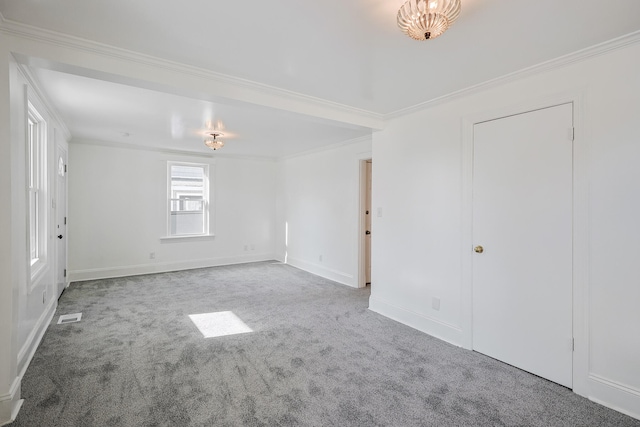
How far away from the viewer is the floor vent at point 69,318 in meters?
3.58

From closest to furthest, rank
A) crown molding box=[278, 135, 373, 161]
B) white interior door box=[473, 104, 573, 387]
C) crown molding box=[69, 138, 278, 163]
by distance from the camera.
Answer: white interior door box=[473, 104, 573, 387] → crown molding box=[278, 135, 373, 161] → crown molding box=[69, 138, 278, 163]

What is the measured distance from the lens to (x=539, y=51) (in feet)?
7.33

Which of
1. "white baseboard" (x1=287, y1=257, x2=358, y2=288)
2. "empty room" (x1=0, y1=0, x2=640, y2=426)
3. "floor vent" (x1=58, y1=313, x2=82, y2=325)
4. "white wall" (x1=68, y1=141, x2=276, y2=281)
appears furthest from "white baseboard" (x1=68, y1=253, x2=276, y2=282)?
"floor vent" (x1=58, y1=313, x2=82, y2=325)

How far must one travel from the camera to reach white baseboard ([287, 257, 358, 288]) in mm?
5371

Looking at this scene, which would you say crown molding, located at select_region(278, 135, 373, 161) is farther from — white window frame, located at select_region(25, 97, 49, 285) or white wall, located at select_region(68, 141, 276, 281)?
white window frame, located at select_region(25, 97, 49, 285)

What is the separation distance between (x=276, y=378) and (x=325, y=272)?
11.5 feet

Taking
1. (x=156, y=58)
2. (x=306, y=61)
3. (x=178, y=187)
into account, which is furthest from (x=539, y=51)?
(x=178, y=187)

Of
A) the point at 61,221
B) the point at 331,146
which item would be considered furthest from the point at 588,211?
the point at 61,221

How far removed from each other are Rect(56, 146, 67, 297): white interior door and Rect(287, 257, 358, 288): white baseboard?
3924 millimetres

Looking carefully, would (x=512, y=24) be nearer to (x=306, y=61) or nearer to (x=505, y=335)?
(x=306, y=61)

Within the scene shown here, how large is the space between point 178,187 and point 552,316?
6324 millimetres

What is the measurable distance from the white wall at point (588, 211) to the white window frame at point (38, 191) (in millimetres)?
3913

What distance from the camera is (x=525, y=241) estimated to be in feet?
8.53

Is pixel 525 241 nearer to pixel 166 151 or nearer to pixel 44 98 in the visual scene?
pixel 44 98
